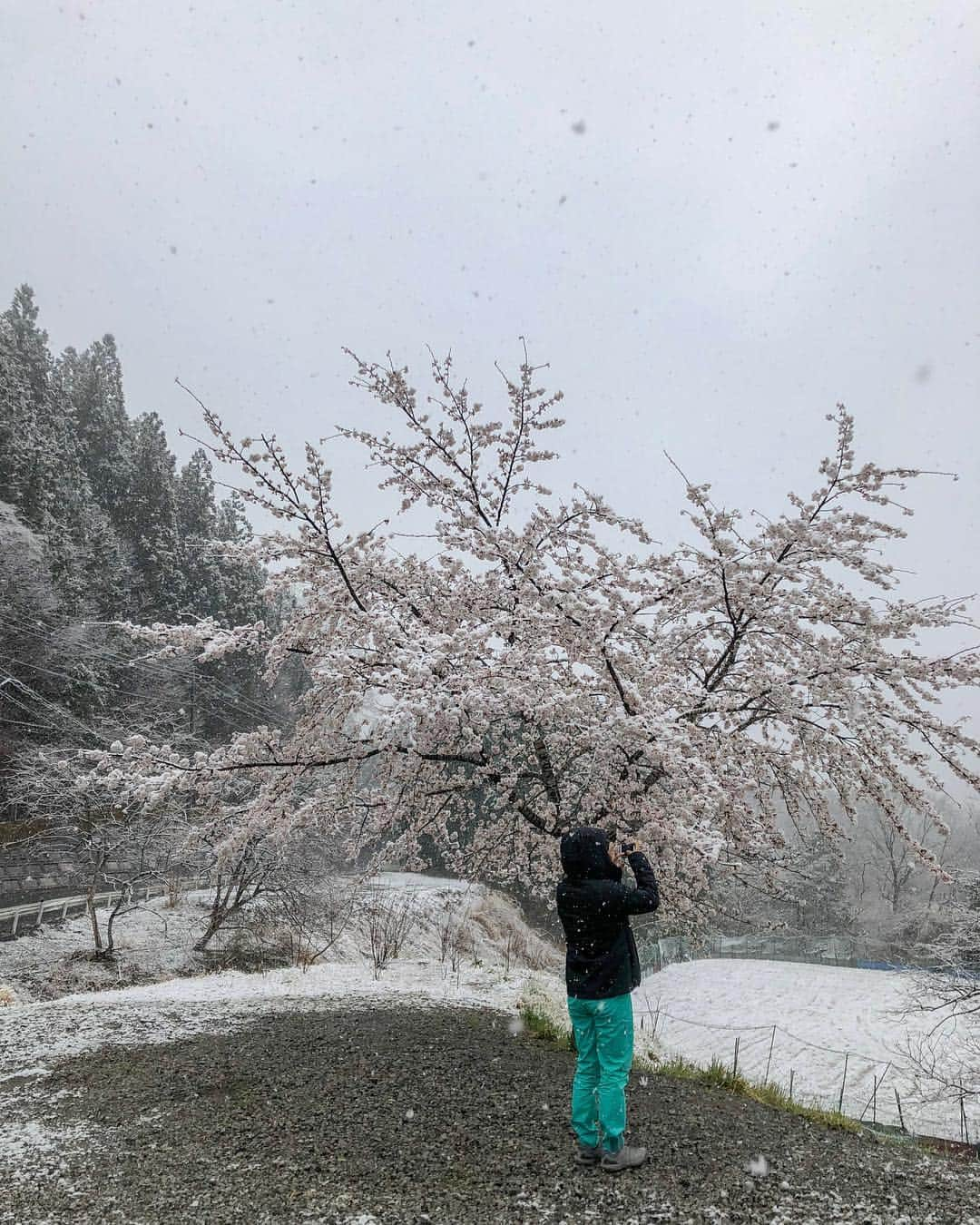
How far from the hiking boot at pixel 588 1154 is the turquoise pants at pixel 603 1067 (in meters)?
0.02

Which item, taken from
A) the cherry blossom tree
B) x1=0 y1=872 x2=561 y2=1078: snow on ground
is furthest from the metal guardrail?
the cherry blossom tree

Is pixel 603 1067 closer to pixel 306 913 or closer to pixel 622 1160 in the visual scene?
pixel 622 1160

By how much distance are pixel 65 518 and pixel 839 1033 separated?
30.5 meters

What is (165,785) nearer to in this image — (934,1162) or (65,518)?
(934,1162)

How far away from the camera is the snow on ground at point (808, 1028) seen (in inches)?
436

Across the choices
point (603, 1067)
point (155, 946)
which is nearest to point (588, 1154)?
point (603, 1067)

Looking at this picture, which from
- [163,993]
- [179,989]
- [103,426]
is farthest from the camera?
[103,426]

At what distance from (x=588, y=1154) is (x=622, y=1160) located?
0.17m

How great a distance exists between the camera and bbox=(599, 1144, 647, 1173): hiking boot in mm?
3314

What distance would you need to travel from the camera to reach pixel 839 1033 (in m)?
16.0

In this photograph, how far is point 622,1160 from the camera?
3.33m

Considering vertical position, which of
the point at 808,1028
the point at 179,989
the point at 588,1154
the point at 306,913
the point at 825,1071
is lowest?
the point at 808,1028

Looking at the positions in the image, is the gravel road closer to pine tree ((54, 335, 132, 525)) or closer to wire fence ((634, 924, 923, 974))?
wire fence ((634, 924, 923, 974))

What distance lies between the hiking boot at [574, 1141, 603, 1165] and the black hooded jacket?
0.69 m
